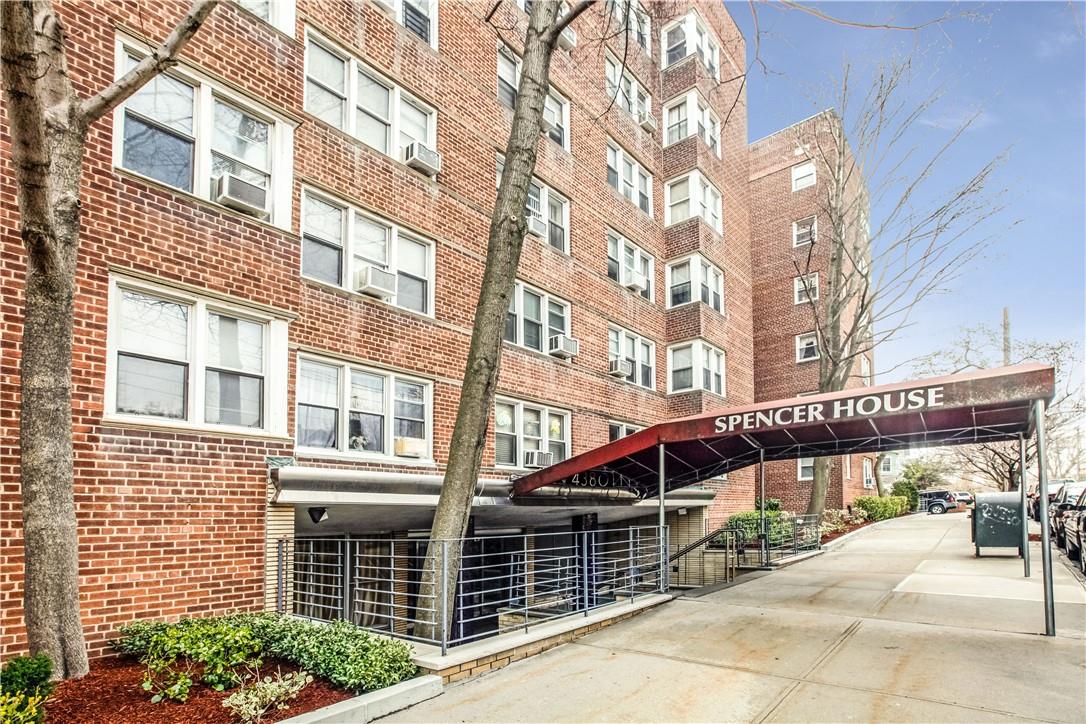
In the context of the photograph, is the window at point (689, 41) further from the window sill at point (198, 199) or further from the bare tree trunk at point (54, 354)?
the bare tree trunk at point (54, 354)

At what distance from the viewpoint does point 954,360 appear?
36.5 meters

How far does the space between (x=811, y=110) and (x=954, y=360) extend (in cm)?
2042

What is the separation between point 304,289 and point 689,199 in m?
15.1

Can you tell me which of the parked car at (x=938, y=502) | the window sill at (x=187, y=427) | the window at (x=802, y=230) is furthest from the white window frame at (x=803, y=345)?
the window sill at (x=187, y=427)

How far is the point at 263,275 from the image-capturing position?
9766mm

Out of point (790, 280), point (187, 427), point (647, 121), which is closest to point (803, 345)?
point (790, 280)

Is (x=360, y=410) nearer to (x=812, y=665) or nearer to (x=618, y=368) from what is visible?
(x=812, y=665)

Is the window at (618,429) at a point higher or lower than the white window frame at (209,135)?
lower

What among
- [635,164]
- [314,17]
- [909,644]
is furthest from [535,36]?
[635,164]

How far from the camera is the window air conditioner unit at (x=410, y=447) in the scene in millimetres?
11750

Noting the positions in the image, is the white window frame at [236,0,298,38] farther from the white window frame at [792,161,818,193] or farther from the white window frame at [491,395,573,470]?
the white window frame at [792,161,818,193]

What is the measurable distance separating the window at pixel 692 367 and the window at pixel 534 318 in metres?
5.87

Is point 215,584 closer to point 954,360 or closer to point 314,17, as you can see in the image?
point 314,17

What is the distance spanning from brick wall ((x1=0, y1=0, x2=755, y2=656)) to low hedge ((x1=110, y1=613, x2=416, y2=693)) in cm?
65
